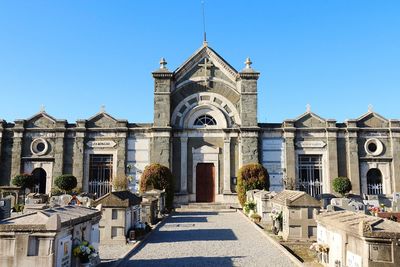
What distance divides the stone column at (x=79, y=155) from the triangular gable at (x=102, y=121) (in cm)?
64

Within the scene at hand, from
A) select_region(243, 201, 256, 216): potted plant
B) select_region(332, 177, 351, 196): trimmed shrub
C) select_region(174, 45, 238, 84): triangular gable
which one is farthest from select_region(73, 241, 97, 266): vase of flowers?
select_region(174, 45, 238, 84): triangular gable

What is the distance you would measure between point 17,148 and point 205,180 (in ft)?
48.2

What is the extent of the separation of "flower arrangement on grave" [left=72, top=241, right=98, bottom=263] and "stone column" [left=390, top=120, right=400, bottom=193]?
26.6 metres

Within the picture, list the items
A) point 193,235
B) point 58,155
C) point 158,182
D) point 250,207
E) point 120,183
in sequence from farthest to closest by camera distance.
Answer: point 58,155 → point 120,183 → point 158,182 → point 250,207 → point 193,235

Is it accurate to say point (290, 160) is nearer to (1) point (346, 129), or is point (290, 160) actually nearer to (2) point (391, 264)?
(1) point (346, 129)

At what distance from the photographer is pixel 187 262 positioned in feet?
32.4

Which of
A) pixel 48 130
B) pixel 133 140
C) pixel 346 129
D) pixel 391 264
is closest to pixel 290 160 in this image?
pixel 346 129

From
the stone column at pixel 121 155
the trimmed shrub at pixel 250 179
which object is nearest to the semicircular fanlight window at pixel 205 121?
the trimmed shrub at pixel 250 179

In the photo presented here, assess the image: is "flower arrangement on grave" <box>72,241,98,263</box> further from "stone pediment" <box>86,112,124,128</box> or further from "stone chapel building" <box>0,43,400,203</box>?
"stone pediment" <box>86,112,124,128</box>

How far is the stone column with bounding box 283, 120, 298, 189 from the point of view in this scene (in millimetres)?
28922

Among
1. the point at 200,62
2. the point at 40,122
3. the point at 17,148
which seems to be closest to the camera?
the point at 17,148

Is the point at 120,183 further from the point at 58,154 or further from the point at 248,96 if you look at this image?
the point at 248,96

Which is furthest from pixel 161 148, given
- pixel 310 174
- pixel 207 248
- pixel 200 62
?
pixel 207 248

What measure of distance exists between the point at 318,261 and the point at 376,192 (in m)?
22.1
